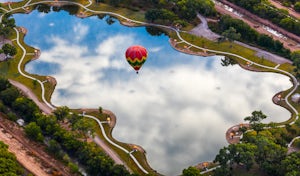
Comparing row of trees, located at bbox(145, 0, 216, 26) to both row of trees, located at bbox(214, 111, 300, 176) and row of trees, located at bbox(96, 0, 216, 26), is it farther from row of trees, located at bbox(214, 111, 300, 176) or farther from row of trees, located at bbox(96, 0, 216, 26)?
row of trees, located at bbox(214, 111, 300, 176)

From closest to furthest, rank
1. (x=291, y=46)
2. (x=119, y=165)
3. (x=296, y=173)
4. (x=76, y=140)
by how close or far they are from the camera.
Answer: (x=296, y=173)
(x=119, y=165)
(x=76, y=140)
(x=291, y=46)

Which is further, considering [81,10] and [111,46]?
[81,10]

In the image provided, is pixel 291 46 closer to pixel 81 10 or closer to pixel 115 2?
pixel 115 2

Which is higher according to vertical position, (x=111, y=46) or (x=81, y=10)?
(x=81, y=10)

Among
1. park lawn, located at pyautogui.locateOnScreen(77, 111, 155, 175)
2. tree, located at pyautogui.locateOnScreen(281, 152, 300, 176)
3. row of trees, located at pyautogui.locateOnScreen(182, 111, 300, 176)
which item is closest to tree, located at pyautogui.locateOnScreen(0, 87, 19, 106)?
park lawn, located at pyautogui.locateOnScreen(77, 111, 155, 175)

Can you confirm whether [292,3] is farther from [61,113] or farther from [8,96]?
[8,96]

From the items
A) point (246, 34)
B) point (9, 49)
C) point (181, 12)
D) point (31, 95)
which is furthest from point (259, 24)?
point (9, 49)

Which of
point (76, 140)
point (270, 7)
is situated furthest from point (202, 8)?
point (76, 140)
